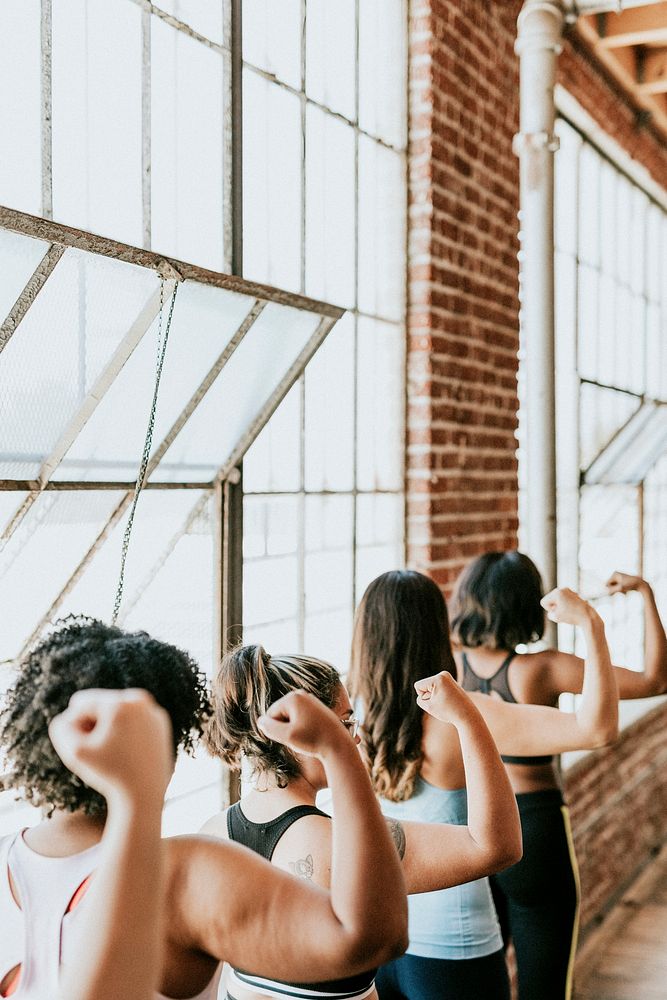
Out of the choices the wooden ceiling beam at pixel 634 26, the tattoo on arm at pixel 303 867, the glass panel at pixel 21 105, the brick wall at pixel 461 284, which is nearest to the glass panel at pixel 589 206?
the wooden ceiling beam at pixel 634 26

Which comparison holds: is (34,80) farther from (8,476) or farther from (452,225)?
(452,225)

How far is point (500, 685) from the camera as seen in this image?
2.65m

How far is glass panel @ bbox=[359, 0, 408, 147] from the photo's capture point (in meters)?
3.16

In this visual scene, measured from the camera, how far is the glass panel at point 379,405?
3.18 metres

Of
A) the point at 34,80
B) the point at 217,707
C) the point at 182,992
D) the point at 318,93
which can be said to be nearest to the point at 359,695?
the point at 217,707

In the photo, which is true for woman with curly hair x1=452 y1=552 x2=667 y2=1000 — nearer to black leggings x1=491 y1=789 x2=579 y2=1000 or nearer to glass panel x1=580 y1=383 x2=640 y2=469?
black leggings x1=491 y1=789 x2=579 y2=1000

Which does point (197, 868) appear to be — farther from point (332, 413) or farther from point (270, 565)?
point (332, 413)

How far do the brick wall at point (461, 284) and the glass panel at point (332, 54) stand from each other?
0.30 m

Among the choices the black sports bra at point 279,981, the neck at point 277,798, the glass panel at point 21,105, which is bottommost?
the black sports bra at point 279,981

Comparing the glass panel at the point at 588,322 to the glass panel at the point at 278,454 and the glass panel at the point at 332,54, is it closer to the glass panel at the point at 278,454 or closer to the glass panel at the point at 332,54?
the glass panel at the point at 332,54

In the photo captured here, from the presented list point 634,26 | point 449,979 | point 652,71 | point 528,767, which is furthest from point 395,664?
point 652,71

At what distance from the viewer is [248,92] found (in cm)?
258

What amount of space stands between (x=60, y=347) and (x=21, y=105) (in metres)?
0.54

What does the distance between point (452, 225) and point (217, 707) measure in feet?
7.53
